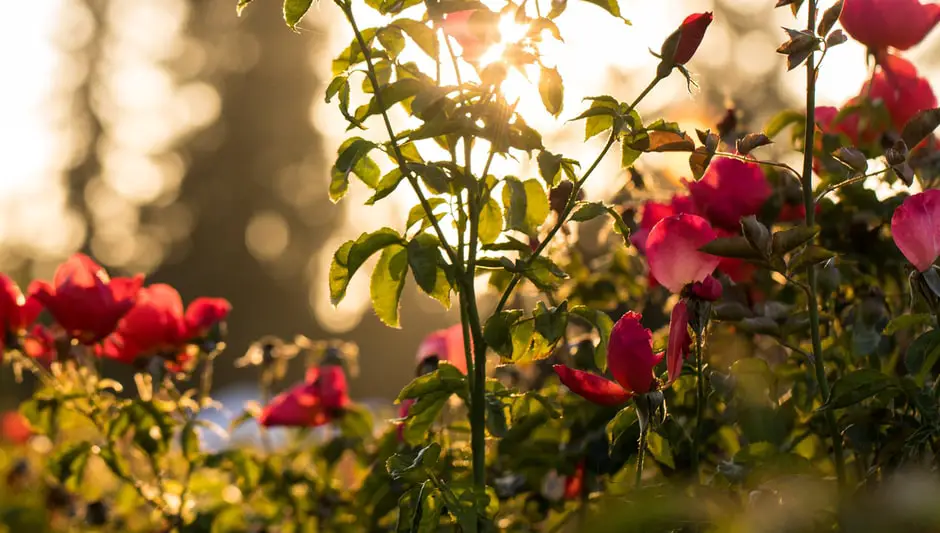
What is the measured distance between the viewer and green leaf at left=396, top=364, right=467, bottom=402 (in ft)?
3.79

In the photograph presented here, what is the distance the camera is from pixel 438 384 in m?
1.16

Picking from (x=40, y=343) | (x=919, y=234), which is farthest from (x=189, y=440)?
(x=919, y=234)

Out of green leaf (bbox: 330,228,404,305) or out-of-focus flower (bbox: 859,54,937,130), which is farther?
out-of-focus flower (bbox: 859,54,937,130)

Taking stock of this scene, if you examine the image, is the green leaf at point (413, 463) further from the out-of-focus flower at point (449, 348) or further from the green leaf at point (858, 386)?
the out-of-focus flower at point (449, 348)

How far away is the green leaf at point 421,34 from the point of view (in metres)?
1.14

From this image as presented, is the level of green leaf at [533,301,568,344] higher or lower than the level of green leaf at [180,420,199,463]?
higher

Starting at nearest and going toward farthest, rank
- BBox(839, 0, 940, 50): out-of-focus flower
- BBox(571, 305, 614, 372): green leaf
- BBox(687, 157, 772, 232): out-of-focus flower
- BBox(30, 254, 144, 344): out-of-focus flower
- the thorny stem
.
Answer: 1. the thorny stem
2. BBox(571, 305, 614, 372): green leaf
3. BBox(687, 157, 772, 232): out-of-focus flower
4. BBox(839, 0, 940, 50): out-of-focus flower
5. BBox(30, 254, 144, 344): out-of-focus flower

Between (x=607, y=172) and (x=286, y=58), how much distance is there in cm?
2118

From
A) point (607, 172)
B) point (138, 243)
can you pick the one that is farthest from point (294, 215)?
point (607, 172)

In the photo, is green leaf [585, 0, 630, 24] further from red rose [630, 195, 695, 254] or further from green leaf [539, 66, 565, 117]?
red rose [630, 195, 695, 254]

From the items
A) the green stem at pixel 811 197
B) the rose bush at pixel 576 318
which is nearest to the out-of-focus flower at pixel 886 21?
the rose bush at pixel 576 318

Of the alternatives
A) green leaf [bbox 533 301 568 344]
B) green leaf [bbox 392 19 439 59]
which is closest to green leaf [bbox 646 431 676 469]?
green leaf [bbox 533 301 568 344]

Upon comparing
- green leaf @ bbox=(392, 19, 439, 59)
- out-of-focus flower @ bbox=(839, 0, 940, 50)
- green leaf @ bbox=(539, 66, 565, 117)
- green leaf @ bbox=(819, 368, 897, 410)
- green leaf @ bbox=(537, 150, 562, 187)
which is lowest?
green leaf @ bbox=(819, 368, 897, 410)

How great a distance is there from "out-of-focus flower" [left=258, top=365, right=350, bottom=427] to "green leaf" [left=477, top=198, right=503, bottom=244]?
0.74 m
